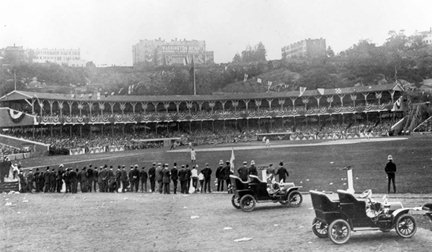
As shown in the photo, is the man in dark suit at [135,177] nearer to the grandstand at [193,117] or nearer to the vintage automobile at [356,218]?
the vintage automobile at [356,218]

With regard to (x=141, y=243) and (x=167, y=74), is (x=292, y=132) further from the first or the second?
(x=141, y=243)

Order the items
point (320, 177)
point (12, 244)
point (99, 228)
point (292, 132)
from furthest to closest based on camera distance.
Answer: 1. point (292, 132)
2. point (320, 177)
3. point (99, 228)
4. point (12, 244)

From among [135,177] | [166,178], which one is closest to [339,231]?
[166,178]

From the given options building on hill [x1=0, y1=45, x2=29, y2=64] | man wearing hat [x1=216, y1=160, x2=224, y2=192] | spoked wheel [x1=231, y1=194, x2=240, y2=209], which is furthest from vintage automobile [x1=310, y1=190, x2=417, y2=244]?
building on hill [x1=0, y1=45, x2=29, y2=64]

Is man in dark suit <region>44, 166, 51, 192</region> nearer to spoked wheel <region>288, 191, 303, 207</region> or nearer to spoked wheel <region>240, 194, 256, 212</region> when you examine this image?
spoked wheel <region>240, 194, 256, 212</region>

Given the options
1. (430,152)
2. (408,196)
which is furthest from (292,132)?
(408,196)

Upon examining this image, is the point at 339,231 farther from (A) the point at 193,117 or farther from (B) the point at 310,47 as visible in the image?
(B) the point at 310,47
